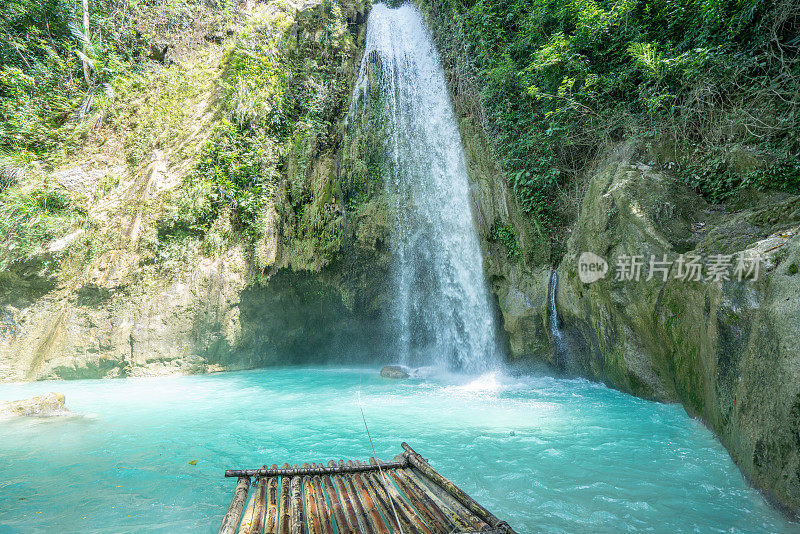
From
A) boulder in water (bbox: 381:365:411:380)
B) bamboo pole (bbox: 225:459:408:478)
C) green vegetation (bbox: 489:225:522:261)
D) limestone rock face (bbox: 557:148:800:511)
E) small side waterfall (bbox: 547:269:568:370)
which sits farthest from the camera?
boulder in water (bbox: 381:365:411:380)

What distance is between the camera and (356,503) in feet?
8.89

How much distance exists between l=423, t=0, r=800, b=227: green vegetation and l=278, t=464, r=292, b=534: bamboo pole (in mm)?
6975

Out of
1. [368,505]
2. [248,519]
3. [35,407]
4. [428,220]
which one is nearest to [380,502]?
[368,505]

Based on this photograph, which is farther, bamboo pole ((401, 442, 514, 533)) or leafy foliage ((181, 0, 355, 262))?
leafy foliage ((181, 0, 355, 262))

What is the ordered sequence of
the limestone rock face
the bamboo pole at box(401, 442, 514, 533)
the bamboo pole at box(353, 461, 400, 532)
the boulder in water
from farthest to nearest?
the boulder in water → the limestone rock face → the bamboo pole at box(353, 461, 400, 532) → the bamboo pole at box(401, 442, 514, 533)

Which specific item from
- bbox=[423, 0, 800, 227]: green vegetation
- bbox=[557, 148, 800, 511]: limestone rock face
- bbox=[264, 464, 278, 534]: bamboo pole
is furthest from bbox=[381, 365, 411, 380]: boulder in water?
bbox=[264, 464, 278, 534]: bamboo pole

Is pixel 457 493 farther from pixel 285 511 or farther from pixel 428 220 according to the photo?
pixel 428 220

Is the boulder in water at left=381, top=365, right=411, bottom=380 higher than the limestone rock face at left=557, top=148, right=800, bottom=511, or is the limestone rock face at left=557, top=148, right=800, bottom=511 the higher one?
the limestone rock face at left=557, top=148, right=800, bottom=511

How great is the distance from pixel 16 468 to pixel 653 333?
7.83 meters

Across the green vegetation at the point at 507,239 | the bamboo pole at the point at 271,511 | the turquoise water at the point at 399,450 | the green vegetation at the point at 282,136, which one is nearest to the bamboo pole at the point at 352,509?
the bamboo pole at the point at 271,511

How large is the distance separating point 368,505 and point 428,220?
768cm

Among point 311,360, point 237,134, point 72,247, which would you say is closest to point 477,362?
point 311,360

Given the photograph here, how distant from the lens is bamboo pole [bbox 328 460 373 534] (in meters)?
2.42

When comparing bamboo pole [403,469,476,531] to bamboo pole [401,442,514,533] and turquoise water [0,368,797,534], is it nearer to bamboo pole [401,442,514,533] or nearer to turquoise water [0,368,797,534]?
bamboo pole [401,442,514,533]
